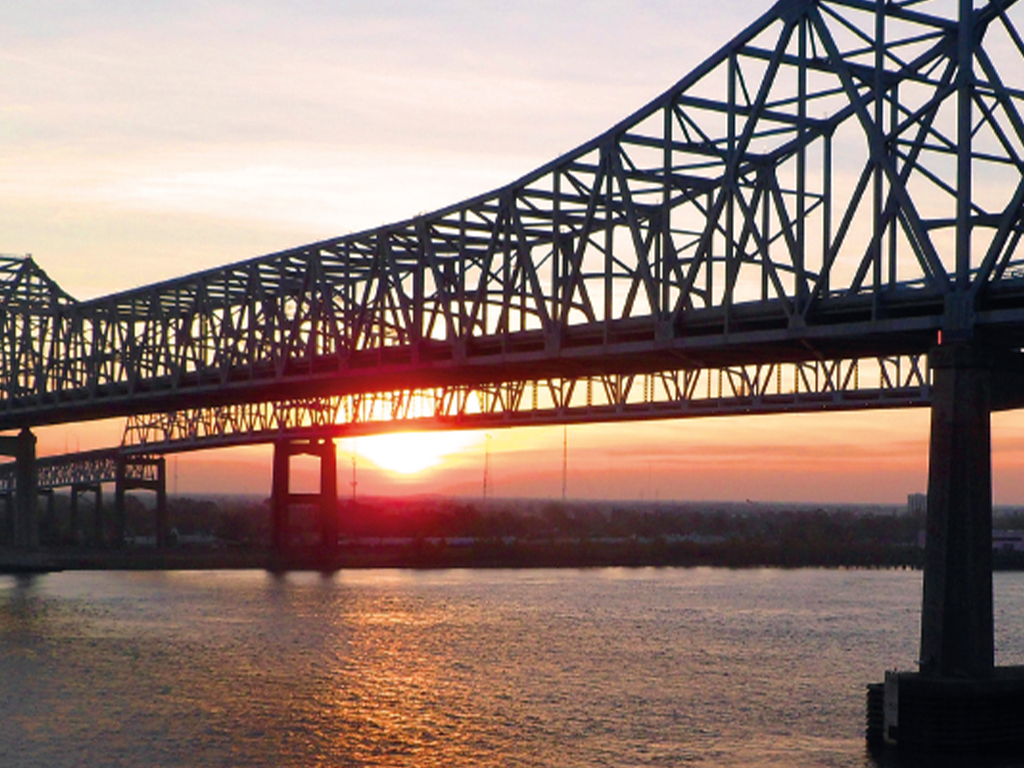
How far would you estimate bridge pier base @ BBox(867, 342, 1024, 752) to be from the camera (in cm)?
3475

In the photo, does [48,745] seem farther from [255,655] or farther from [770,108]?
[770,108]

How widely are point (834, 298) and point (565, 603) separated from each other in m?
56.9

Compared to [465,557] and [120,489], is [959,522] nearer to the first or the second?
[465,557]

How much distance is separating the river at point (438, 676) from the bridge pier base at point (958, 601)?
7.74 feet

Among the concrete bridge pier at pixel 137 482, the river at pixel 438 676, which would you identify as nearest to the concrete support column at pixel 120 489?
the concrete bridge pier at pixel 137 482

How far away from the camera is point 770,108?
45594mm

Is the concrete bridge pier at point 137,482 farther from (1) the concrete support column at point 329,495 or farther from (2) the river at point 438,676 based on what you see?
(2) the river at point 438,676

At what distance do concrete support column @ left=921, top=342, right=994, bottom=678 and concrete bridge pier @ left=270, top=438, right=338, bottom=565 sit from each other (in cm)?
9478

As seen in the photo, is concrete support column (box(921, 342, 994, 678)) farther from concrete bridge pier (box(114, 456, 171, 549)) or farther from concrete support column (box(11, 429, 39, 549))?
concrete bridge pier (box(114, 456, 171, 549))

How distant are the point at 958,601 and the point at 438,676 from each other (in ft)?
79.4

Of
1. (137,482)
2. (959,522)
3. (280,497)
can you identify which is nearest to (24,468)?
(280,497)

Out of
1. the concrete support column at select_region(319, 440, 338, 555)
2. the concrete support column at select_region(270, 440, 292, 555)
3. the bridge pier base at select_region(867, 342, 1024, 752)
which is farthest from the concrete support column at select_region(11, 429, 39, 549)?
the bridge pier base at select_region(867, 342, 1024, 752)

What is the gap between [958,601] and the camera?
3531 centimetres

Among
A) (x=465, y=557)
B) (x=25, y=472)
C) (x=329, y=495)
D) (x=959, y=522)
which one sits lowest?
(x=465, y=557)
